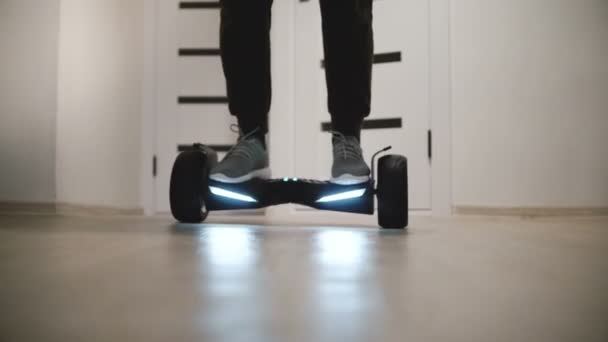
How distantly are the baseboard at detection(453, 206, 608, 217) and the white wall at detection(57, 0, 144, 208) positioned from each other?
173 cm

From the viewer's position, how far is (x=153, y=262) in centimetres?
66

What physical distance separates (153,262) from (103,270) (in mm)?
79

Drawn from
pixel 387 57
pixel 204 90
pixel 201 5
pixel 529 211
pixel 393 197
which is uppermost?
pixel 201 5

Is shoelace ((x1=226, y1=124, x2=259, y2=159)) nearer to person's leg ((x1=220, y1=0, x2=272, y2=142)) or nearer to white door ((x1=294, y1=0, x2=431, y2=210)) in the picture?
person's leg ((x1=220, y1=0, x2=272, y2=142))

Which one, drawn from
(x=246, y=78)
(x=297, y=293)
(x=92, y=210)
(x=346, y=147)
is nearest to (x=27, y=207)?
(x=92, y=210)

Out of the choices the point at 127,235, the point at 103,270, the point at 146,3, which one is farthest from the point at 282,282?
the point at 146,3

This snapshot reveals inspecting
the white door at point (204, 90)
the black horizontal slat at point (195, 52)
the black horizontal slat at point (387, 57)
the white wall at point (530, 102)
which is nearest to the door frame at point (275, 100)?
the white door at point (204, 90)

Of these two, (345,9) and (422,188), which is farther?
(422,188)

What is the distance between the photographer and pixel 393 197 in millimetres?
1396

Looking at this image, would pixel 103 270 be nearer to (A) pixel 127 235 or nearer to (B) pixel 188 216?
(A) pixel 127 235

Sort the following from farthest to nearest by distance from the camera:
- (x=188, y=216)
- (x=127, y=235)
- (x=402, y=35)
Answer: (x=402, y=35)
(x=188, y=216)
(x=127, y=235)

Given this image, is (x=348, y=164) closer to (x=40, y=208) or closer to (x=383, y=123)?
(x=383, y=123)

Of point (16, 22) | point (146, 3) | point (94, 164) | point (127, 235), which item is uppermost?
point (146, 3)

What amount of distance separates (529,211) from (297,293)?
2354 millimetres
